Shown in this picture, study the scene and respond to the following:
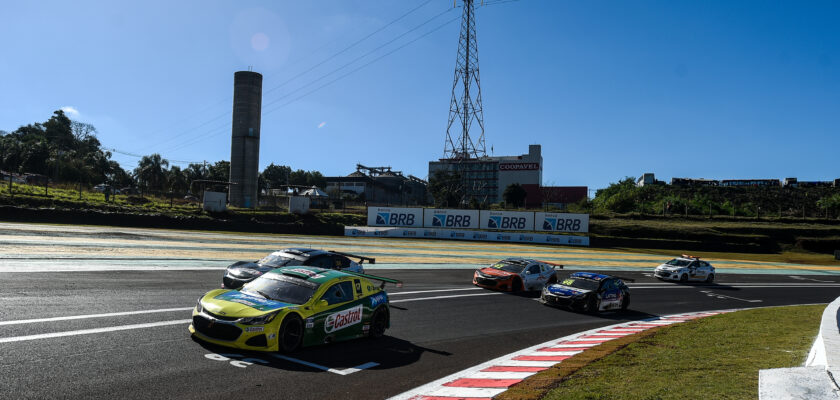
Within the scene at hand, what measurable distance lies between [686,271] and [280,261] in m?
23.6

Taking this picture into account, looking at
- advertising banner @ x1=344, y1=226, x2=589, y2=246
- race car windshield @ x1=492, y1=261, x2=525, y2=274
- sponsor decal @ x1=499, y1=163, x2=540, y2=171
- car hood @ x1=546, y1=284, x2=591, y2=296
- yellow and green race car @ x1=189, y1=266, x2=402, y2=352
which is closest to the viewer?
yellow and green race car @ x1=189, y1=266, x2=402, y2=352

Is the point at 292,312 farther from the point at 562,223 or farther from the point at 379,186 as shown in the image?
the point at 379,186

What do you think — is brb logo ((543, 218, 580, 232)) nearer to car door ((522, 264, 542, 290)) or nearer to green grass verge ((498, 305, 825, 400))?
car door ((522, 264, 542, 290))

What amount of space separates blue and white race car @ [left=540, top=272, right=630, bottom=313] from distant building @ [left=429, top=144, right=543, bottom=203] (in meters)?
124

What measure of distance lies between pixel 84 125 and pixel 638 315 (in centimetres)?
16780

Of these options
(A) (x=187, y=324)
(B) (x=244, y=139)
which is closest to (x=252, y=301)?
(A) (x=187, y=324)

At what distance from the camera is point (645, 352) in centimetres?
987

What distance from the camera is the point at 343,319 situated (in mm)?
9969

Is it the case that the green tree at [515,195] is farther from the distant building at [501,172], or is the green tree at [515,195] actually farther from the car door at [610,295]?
the car door at [610,295]

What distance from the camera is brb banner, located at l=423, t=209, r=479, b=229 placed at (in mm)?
52500

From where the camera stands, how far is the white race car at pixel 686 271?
94.6ft

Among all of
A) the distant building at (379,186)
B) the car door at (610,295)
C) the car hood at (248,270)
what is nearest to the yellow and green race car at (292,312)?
the car hood at (248,270)

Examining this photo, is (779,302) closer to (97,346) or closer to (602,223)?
(97,346)

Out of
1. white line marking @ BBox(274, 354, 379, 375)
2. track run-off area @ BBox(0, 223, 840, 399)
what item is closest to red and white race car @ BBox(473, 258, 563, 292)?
track run-off area @ BBox(0, 223, 840, 399)
